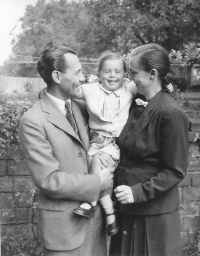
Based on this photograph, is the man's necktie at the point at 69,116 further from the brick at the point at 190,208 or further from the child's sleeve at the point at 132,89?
the brick at the point at 190,208

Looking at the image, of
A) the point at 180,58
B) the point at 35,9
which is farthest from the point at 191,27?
the point at 180,58

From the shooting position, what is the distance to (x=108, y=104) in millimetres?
2754

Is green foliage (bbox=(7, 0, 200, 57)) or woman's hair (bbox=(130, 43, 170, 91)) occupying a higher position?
green foliage (bbox=(7, 0, 200, 57))

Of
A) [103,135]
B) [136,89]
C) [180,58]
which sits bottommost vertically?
[103,135]

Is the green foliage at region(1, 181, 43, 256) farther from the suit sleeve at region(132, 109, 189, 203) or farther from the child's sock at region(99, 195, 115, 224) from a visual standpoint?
the suit sleeve at region(132, 109, 189, 203)

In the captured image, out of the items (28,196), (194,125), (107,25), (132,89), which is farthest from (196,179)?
(107,25)

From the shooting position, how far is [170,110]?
227 cm

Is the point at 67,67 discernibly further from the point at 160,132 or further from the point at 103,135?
the point at 160,132

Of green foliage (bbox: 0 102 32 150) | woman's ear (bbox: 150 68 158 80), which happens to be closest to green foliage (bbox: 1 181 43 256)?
green foliage (bbox: 0 102 32 150)

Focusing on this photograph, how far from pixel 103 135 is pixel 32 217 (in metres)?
1.62

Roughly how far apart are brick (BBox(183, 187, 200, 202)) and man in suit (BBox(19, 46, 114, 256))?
1.58 meters

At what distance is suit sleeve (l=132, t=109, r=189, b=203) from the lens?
2.25 metres

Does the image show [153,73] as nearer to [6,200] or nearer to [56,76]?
[56,76]

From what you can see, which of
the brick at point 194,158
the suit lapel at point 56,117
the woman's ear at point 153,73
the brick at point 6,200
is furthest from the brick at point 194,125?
the brick at point 6,200
